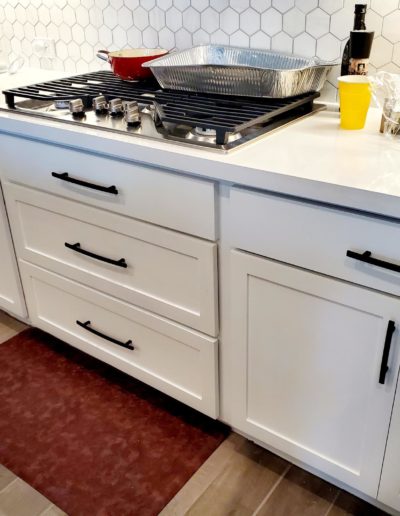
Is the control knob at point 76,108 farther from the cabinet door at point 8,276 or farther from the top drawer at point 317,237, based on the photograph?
the top drawer at point 317,237

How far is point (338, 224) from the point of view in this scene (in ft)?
3.39

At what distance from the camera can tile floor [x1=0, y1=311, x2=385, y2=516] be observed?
135cm

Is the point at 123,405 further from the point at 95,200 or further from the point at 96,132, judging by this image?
the point at 96,132

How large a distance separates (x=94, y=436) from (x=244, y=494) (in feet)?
1.54

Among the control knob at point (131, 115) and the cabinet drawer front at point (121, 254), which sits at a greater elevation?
the control knob at point (131, 115)

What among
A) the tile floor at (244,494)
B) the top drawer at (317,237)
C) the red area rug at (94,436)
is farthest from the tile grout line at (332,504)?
the top drawer at (317,237)

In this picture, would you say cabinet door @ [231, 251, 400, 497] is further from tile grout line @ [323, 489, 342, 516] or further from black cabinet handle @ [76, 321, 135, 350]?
black cabinet handle @ [76, 321, 135, 350]

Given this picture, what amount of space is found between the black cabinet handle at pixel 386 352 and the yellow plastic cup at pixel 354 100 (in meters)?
0.53

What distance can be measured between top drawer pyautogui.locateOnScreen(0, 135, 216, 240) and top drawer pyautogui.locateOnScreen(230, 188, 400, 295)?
0.31 ft

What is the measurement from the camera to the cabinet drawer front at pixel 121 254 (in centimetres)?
133

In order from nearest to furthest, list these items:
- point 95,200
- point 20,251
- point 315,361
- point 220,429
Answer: point 315,361 < point 95,200 < point 220,429 < point 20,251

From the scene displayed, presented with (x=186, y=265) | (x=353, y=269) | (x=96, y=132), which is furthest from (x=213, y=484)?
(x=96, y=132)

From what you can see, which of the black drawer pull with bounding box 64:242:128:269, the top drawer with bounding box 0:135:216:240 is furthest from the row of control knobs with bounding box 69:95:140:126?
the black drawer pull with bounding box 64:242:128:269

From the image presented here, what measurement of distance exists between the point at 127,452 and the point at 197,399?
25cm
